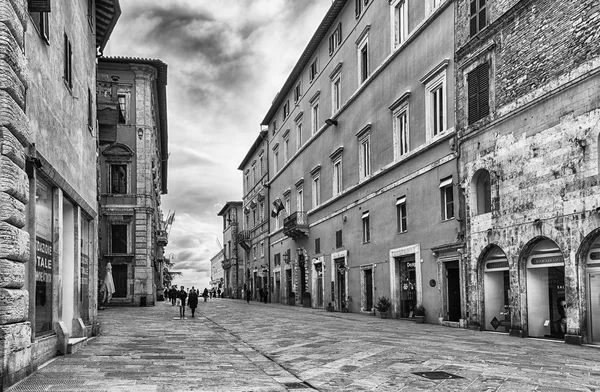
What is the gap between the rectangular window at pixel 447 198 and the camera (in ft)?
70.4

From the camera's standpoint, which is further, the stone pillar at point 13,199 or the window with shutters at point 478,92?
the window with shutters at point 478,92

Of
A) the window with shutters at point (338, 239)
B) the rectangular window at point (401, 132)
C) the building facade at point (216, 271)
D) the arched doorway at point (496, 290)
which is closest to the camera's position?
the arched doorway at point (496, 290)

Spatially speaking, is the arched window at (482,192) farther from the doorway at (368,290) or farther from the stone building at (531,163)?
the doorway at (368,290)

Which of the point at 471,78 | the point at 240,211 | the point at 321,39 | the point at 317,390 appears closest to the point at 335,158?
the point at 321,39

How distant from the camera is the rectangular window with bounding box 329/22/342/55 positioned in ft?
115

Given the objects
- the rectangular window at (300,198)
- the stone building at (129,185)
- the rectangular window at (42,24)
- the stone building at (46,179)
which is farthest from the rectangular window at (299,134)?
the rectangular window at (42,24)

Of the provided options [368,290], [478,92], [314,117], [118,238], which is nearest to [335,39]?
[314,117]

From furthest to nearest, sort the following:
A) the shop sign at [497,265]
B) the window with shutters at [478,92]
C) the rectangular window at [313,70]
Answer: the rectangular window at [313,70]
the window with shutters at [478,92]
the shop sign at [497,265]

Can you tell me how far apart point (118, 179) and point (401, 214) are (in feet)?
75.6

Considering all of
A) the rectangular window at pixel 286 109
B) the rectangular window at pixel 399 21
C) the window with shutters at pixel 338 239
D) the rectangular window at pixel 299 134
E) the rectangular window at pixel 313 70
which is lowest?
the window with shutters at pixel 338 239

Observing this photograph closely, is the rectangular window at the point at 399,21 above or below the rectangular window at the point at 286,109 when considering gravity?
below

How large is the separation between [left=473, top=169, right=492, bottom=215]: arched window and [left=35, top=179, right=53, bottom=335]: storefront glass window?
1239cm

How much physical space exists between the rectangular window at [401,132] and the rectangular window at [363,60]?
4827 mm

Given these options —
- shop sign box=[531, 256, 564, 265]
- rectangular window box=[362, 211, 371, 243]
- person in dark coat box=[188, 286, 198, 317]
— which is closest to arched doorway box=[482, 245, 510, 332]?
shop sign box=[531, 256, 564, 265]
